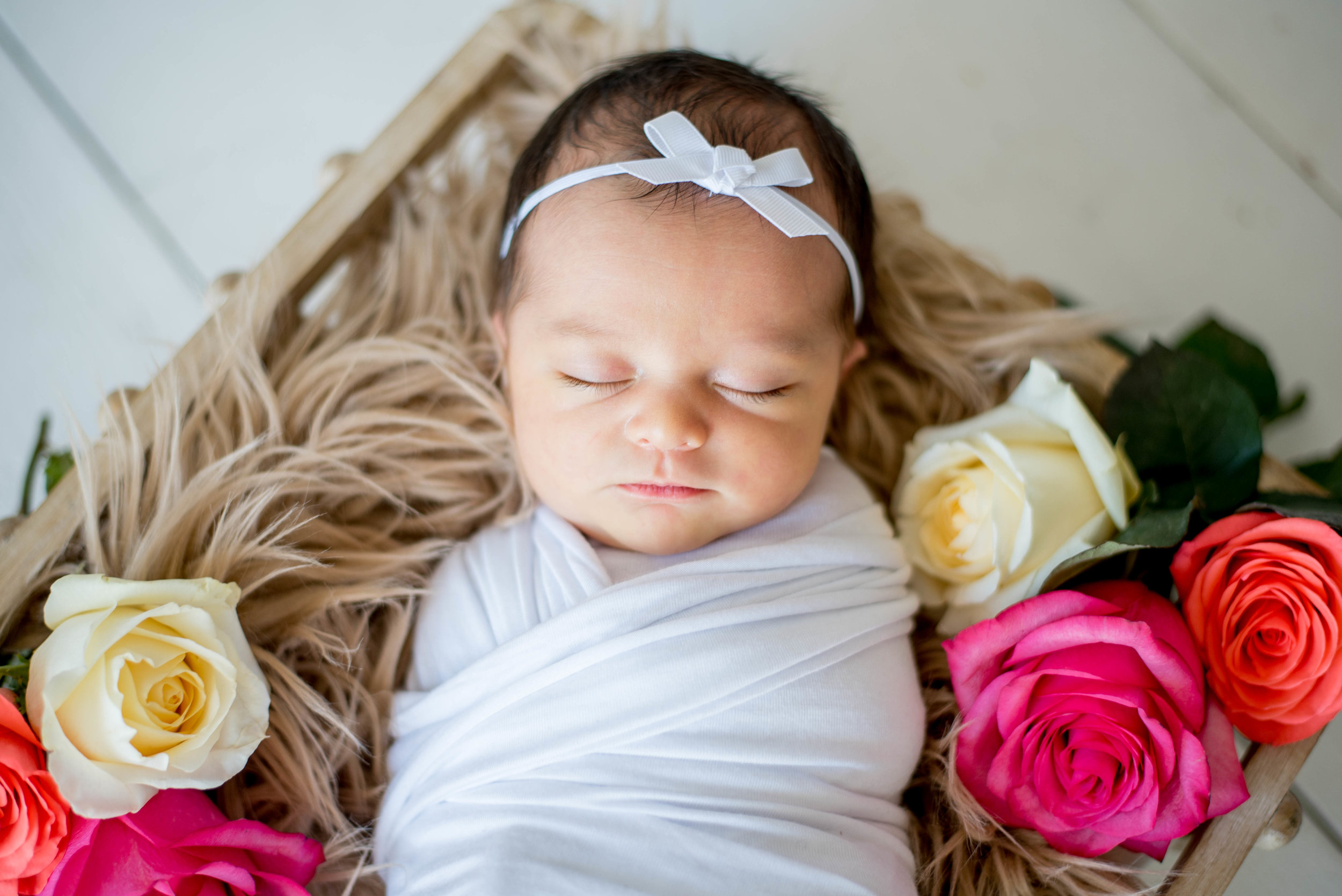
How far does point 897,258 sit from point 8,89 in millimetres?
1524

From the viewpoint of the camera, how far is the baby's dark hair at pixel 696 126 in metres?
1.03

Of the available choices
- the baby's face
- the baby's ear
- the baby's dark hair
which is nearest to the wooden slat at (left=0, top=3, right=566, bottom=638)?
the baby's dark hair

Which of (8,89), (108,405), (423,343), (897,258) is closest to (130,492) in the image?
(108,405)

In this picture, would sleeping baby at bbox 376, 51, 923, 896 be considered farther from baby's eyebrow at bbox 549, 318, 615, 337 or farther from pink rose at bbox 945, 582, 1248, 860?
pink rose at bbox 945, 582, 1248, 860

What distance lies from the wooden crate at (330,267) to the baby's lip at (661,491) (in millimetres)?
556

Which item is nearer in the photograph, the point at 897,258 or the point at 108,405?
the point at 108,405

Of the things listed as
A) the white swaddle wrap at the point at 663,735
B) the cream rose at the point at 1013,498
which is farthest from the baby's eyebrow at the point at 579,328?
the cream rose at the point at 1013,498

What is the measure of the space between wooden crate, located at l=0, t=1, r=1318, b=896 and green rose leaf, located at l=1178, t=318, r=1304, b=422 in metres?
0.25

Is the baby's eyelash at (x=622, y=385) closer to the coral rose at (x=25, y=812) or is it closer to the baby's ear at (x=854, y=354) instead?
the baby's ear at (x=854, y=354)

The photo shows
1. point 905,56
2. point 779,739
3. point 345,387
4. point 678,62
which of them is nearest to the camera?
point 779,739

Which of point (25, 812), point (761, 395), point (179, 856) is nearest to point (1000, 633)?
point (761, 395)

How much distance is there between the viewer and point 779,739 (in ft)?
3.23

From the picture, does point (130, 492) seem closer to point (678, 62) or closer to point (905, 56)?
point (678, 62)

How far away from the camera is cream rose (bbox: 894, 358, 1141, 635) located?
42.3 inches
